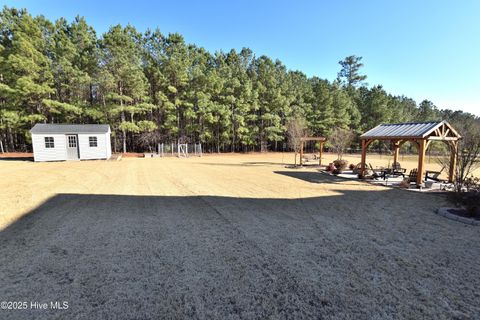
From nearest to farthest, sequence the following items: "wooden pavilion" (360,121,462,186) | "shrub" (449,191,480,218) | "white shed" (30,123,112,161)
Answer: "shrub" (449,191,480,218), "wooden pavilion" (360,121,462,186), "white shed" (30,123,112,161)

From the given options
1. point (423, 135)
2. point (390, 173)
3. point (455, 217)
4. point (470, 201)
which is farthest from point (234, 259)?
point (390, 173)

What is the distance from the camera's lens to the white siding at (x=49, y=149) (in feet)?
56.7

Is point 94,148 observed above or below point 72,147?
below

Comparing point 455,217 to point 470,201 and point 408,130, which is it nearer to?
point 470,201

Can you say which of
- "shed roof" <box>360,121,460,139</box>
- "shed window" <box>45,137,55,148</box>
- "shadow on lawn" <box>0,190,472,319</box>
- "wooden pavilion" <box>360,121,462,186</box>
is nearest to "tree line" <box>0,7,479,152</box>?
"shed window" <box>45,137,55,148</box>

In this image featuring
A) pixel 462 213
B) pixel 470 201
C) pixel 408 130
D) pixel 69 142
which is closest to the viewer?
pixel 470 201

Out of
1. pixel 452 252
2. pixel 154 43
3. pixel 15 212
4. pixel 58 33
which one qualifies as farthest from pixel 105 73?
pixel 452 252

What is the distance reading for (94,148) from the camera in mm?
18969

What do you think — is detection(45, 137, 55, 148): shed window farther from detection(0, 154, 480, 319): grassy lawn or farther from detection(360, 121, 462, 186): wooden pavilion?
detection(360, 121, 462, 186): wooden pavilion

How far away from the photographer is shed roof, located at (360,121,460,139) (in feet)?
31.2

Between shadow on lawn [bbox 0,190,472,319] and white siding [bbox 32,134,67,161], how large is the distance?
47.6 feet

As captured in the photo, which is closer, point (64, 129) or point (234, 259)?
point (234, 259)

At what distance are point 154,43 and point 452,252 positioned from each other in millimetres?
33746

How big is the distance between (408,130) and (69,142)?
72.6ft
